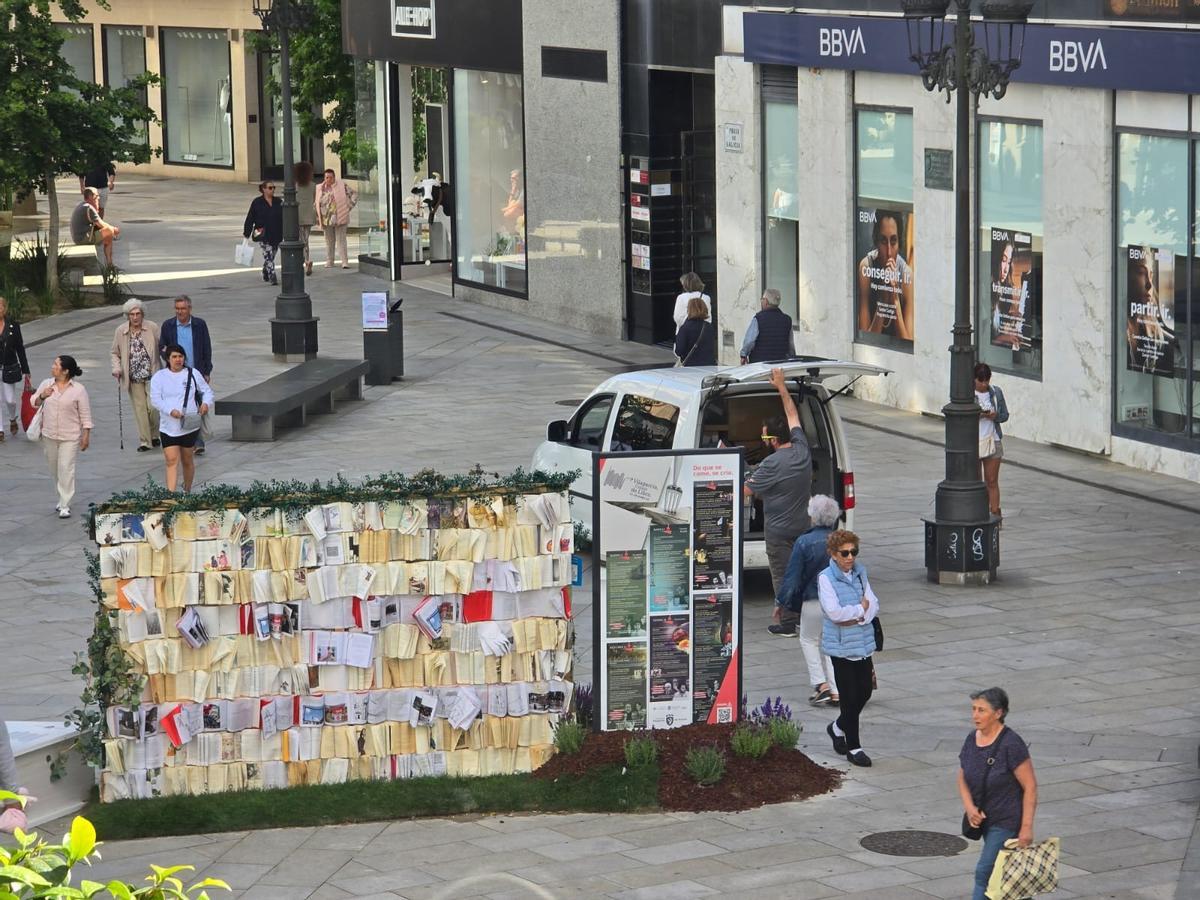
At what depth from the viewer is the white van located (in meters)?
15.9

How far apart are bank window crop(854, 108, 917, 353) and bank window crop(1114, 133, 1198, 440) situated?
3783 millimetres

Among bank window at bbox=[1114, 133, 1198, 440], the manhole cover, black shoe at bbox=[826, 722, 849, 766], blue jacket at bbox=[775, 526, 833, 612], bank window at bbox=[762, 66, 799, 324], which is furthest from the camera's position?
bank window at bbox=[762, 66, 799, 324]

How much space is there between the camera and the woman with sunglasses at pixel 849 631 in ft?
40.8

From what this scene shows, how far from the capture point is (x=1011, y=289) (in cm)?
2325

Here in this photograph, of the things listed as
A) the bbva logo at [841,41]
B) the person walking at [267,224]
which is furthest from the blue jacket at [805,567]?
the person walking at [267,224]

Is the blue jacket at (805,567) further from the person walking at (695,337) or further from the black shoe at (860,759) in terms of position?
the person walking at (695,337)

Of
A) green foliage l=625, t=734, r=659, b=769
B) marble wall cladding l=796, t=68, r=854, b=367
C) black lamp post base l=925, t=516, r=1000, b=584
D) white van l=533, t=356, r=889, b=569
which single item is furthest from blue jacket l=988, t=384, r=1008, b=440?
marble wall cladding l=796, t=68, r=854, b=367

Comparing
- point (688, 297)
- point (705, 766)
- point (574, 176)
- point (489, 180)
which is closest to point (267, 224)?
point (489, 180)

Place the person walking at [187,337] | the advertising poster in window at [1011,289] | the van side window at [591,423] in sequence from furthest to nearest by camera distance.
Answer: the advertising poster in window at [1011,289] < the person walking at [187,337] < the van side window at [591,423]

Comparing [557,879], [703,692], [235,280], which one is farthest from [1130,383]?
[235,280]

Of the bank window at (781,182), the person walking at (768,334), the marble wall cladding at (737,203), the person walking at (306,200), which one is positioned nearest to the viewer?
the person walking at (768,334)

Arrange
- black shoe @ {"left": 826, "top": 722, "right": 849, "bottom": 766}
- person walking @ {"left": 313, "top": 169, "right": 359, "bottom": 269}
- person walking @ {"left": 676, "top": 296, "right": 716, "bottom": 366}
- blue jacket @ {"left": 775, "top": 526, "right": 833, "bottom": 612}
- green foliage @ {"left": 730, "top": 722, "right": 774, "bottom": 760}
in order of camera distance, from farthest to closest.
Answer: person walking @ {"left": 313, "top": 169, "right": 359, "bottom": 269}
person walking @ {"left": 676, "top": 296, "right": 716, "bottom": 366}
blue jacket @ {"left": 775, "top": 526, "right": 833, "bottom": 612}
black shoe @ {"left": 826, "top": 722, "right": 849, "bottom": 766}
green foliage @ {"left": 730, "top": 722, "right": 774, "bottom": 760}

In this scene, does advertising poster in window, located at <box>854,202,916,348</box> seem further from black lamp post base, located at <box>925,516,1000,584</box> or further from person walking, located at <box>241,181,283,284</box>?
person walking, located at <box>241,181,283,284</box>

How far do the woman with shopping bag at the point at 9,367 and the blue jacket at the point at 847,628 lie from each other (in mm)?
13833
